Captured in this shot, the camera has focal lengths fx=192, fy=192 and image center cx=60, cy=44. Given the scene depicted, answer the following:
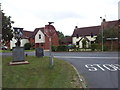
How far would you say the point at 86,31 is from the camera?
2275 inches

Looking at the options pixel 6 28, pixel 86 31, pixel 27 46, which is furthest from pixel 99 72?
pixel 86 31

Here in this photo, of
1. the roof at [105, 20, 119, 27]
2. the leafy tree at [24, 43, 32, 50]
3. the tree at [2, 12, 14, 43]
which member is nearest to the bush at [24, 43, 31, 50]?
the leafy tree at [24, 43, 32, 50]

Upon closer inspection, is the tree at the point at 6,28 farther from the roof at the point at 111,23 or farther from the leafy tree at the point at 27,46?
the roof at the point at 111,23

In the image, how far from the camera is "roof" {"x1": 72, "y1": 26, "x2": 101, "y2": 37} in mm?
55203

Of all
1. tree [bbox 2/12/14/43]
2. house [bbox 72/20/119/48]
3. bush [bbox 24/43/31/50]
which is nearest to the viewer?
tree [bbox 2/12/14/43]

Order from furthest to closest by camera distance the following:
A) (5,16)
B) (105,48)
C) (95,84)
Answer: (105,48) < (5,16) < (95,84)

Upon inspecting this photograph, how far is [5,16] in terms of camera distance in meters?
19.1

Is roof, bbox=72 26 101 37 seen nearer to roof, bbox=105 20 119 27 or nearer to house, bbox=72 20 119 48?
house, bbox=72 20 119 48

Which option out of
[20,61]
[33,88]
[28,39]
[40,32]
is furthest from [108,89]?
[28,39]

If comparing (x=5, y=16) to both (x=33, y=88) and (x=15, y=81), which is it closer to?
(x=15, y=81)

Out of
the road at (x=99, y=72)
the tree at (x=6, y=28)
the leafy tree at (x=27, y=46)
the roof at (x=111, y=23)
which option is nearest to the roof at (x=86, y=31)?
the roof at (x=111, y=23)

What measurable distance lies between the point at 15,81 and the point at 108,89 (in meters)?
3.96

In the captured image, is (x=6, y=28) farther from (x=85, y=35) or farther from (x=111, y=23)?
(x=85, y=35)

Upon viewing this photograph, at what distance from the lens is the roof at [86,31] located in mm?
55203
